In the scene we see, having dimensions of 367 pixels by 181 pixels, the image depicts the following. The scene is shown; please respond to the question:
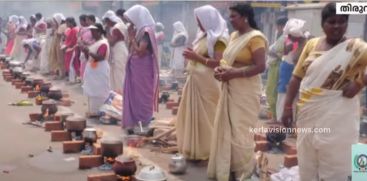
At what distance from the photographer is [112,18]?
9109mm

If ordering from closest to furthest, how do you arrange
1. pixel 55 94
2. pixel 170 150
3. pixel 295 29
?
pixel 170 150 → pixel 295 29 → pixel 55 94

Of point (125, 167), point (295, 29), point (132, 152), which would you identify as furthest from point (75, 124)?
point (295, 29)

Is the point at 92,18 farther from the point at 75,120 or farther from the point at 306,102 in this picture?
the point at 306,102

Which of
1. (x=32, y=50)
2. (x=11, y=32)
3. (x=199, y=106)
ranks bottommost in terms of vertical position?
(x=199, y=106)

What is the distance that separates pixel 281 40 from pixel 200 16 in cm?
274

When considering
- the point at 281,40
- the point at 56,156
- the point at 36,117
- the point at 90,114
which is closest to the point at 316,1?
the point at 281,40

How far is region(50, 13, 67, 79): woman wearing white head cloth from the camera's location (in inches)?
543

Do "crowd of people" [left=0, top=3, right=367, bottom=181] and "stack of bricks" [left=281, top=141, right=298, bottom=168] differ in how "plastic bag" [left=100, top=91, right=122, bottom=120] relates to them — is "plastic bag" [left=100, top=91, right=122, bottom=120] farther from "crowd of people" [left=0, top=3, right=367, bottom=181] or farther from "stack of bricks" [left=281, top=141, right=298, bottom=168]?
"stack of bricks" [left=281, top=141, right=298, bottom=168]

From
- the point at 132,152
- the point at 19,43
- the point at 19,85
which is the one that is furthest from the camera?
the point at 19,43

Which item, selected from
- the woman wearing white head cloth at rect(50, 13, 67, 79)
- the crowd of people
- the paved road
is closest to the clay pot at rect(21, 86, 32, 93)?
the crowd of people

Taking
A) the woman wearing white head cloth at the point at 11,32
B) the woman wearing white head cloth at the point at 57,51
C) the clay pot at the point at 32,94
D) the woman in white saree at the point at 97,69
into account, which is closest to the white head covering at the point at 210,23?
the woman in white saree at the point at 97,69

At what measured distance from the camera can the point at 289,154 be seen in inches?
236

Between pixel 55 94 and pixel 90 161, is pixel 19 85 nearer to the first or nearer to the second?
pixel 55 94

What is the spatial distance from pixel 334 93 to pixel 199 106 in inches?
82.9
